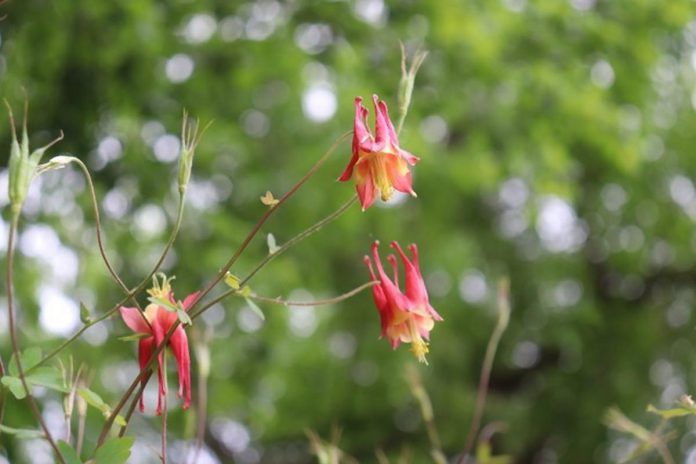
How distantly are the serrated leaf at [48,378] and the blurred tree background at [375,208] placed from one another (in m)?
0.48

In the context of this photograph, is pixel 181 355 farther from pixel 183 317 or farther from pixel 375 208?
pixel 375 208

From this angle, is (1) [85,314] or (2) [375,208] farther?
(2) [375,208]

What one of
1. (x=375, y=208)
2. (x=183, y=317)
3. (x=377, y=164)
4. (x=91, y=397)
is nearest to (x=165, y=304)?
(x=183, y=317)

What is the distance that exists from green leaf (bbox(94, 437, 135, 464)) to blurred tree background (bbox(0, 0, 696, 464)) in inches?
21.0

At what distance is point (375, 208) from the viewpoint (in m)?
6.51

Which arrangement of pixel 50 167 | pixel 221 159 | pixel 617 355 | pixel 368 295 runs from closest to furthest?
pixel 50 167
pixel 221 159
pixel 368 295
pixel 617 355

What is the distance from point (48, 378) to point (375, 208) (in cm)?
541

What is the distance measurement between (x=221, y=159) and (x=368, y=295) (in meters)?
2.19

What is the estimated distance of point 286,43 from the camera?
4246 millimetres

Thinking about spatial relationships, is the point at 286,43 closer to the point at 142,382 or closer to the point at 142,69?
the point at 142,69

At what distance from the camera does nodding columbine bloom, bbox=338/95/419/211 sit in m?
1.15

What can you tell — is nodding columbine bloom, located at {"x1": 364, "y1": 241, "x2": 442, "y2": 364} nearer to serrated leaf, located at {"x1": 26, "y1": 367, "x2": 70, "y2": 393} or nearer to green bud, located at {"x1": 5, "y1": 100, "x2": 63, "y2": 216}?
serrated leaf, located at {"x1": 26, "y1": 367, "x2": 70, "y2": 393}

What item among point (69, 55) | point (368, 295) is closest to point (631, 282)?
point (368, 295)

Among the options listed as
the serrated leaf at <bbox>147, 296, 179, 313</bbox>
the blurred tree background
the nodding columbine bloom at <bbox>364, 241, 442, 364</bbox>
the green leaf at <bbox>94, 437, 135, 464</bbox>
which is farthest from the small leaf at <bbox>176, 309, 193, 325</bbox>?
the blurred tree background
